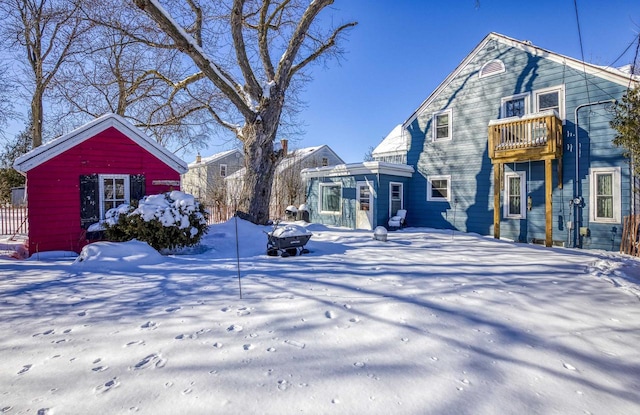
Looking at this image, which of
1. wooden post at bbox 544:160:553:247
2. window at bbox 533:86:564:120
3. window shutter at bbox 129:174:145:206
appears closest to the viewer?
window shutter at bbox 129:174:145:206

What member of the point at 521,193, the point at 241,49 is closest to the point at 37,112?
the point at 241,49

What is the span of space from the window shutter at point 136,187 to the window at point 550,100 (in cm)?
1224

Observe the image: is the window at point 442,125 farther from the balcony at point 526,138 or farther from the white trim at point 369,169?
the balcony at point 526,138

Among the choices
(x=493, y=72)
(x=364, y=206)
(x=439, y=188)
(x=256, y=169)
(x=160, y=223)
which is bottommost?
(x=160, y=223)

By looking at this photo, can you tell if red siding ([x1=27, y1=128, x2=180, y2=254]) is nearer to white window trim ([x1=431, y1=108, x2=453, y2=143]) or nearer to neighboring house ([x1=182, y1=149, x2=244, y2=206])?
white window trim ([x1=431, y1=108, x2=453, y2=143])

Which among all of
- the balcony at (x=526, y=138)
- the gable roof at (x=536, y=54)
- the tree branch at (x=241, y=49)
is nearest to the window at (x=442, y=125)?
the gable roof at (x=536, y=54)

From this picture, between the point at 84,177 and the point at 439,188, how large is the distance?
11572 mm

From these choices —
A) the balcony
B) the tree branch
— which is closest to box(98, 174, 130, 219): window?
the tree branch

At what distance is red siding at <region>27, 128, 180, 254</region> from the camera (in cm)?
725

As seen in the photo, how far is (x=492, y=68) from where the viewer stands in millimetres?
10875

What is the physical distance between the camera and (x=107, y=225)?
668cm

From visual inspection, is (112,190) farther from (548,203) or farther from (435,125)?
(548,203)

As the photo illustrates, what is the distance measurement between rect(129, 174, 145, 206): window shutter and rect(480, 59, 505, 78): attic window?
39.1 feet

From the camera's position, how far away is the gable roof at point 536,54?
27.2ft
